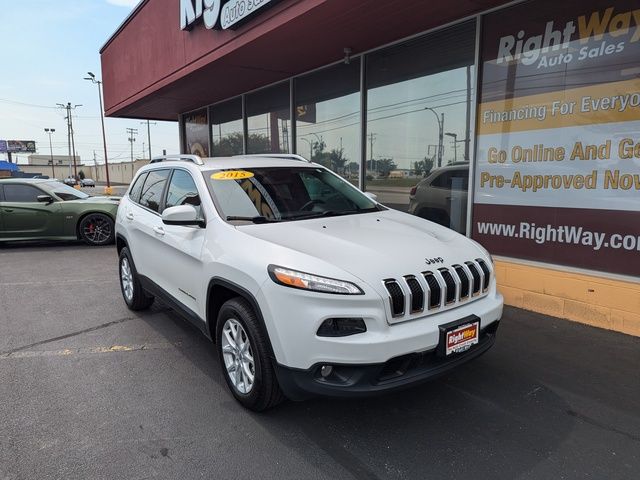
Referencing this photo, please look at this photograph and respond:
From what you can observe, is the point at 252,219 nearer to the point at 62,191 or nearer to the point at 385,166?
the point at 385,166

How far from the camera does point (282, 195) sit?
12.5 ft

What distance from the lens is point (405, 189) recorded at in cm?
704

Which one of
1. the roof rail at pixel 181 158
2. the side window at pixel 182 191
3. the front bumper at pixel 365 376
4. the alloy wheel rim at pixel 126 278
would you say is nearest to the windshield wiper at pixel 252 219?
the side window at pixel 182 191

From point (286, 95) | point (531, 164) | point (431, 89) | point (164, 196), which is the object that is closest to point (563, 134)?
point (531, 164)

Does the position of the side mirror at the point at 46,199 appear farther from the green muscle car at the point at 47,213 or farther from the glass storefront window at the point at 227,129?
the glass storefront window at the point at 227,129

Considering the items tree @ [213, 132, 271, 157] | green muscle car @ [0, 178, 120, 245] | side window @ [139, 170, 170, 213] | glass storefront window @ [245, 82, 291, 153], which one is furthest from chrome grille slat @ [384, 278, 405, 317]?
green muscle car @ [0, 178, 120, 245]

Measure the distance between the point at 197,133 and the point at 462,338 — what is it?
12.4 meters

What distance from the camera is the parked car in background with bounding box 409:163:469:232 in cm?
606

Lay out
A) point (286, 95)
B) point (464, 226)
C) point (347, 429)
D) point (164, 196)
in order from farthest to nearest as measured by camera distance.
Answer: point (286, 95)
point (464, 226)
point (164, 196)
point (347, 429)

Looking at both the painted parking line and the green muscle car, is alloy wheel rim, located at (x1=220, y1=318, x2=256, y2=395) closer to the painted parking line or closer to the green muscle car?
the painted parking line

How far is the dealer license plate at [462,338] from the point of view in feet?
8.90

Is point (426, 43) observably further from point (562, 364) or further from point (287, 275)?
point (287, 275)

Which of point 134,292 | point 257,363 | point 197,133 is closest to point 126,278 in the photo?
point 134,292

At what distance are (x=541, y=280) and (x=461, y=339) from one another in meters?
2.80
